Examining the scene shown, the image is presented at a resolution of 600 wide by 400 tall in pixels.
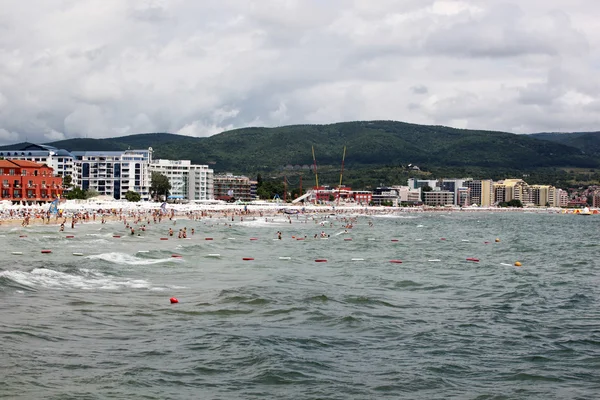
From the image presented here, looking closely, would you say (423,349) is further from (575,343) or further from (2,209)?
(2,209)

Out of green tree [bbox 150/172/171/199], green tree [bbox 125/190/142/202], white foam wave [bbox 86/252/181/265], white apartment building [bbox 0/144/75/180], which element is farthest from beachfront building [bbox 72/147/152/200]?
white foam wave [bbox 86/252/181/265]

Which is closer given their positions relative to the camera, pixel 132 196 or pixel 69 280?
pixel 69 280

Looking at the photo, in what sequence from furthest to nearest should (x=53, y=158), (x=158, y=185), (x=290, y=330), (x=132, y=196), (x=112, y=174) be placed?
(x=158, y=185) → (x=112, y=174) → (x=53, y=158) → (x=132, y=196) → (x=290, y=330)

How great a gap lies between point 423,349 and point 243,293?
443 inches

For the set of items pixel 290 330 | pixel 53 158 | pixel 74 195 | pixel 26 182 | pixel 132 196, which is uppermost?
pixel 53 158

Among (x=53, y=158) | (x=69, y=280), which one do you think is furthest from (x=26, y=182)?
(x=69, y=280)

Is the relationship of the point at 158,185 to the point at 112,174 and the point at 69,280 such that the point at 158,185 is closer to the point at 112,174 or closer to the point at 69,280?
the point at 112,174

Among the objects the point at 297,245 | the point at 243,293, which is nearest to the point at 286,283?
the point at 243,293

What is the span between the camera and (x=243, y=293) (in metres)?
31.1

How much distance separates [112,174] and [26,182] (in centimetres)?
6862

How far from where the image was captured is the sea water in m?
17.9

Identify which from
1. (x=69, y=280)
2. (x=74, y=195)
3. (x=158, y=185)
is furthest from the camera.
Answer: (x=158, y=185)

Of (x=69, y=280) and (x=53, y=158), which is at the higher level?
(x=53, y=158)

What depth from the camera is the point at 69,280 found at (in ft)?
112
